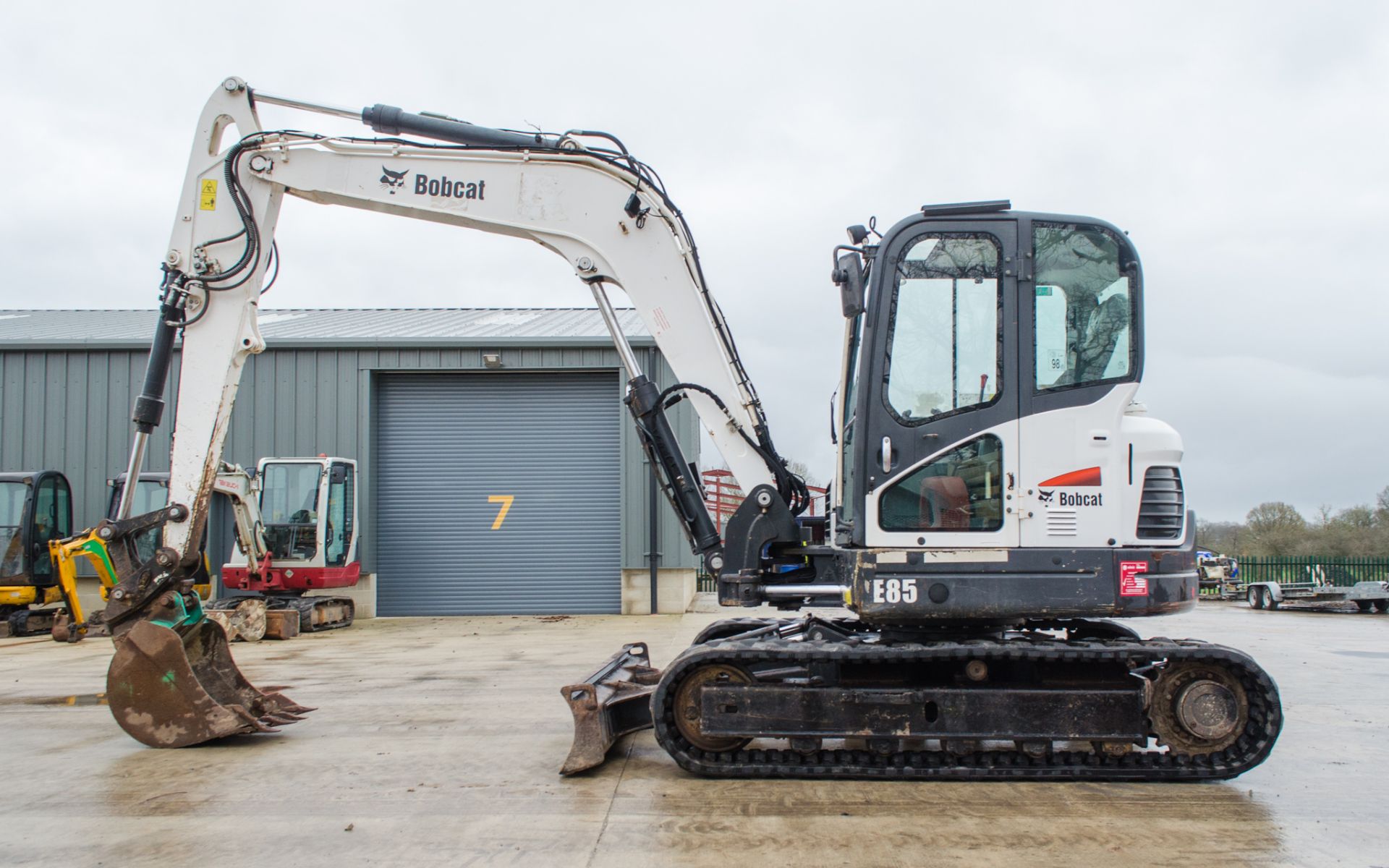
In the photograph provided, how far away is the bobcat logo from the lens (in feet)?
21.9

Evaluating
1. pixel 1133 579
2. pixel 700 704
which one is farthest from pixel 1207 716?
pixel 700 704

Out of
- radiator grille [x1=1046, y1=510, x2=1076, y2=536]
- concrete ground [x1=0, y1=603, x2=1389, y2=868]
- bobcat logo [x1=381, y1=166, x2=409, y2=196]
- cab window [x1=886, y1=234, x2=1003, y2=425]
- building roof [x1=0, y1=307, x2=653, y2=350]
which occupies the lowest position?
concrete ground [x1=0, y1=603, x2=1389, y2=868]

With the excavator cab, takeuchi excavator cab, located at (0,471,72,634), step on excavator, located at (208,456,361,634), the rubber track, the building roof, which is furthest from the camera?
the building roof

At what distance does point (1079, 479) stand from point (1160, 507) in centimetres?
52

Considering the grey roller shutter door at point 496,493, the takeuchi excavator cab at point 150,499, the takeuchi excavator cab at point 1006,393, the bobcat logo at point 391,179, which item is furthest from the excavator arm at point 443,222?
the grey roller shutter door at point 496,493

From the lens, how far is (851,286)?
17.6 ft

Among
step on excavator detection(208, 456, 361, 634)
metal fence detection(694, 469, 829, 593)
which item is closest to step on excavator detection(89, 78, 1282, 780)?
metal fence detection(694, 469, 829, 593)

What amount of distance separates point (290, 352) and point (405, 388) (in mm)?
2127

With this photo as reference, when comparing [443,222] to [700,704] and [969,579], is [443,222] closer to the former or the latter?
[700,704]

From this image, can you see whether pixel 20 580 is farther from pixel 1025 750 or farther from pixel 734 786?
pixel 1025 750

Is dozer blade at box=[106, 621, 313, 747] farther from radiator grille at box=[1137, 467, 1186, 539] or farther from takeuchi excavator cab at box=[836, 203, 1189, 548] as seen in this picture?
radiator grille at box=[1137, 467, 1186, 539]

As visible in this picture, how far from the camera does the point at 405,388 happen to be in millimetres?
17859

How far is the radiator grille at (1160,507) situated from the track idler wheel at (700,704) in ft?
7.69

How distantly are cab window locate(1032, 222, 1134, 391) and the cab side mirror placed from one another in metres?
0.98
